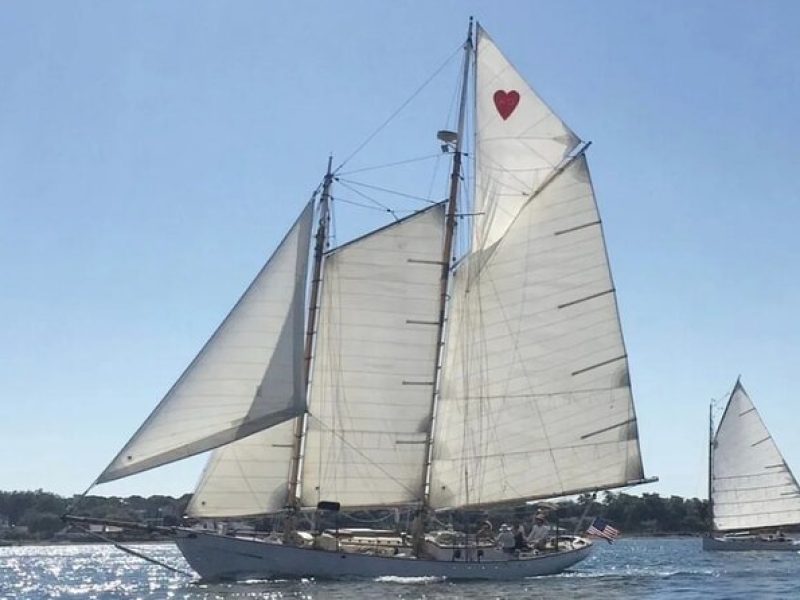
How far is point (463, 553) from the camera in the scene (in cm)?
4878

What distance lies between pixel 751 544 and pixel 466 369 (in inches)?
2127

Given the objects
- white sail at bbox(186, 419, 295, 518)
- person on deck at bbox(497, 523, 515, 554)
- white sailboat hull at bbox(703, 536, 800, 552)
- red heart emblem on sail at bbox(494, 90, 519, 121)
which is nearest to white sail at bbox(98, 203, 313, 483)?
white sail at bbox(186, 419, 295, 518)

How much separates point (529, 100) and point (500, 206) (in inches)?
188

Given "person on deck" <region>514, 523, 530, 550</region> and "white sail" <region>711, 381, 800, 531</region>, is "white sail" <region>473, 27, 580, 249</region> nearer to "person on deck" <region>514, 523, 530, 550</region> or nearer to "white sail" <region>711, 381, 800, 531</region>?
"person on deck" <region>514, 523, 530, 550</region>

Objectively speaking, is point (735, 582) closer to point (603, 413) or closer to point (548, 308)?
point (603, 413)

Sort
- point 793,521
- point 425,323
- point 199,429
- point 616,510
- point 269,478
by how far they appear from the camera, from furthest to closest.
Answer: point 616,510, point 793,521, point 425,323, point 269,478, point 199,429

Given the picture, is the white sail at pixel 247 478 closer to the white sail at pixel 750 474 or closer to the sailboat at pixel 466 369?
the sailboat at pixel 466 369

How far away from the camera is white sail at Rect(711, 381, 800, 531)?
95.5m

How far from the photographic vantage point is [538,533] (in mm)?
52750

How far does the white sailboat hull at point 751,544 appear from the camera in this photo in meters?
94.9

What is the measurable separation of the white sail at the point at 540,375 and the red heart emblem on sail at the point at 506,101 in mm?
3633

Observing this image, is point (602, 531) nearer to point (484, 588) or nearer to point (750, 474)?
point (484, 588)

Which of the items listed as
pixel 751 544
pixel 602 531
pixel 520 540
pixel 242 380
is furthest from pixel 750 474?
pixel 242 380

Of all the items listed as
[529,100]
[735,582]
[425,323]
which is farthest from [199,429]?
[735,582]
